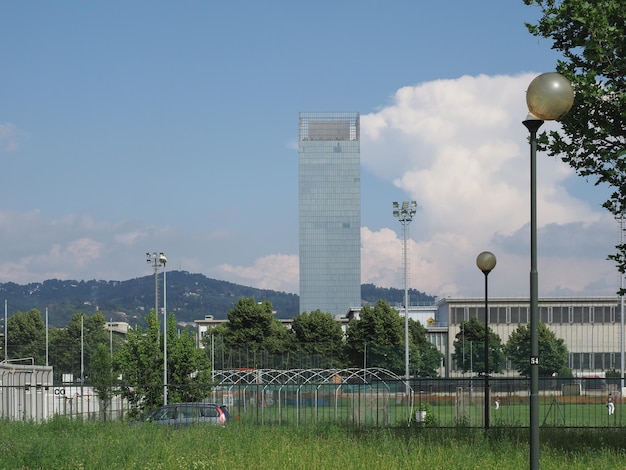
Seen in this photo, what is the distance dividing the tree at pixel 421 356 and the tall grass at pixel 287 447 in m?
61.1

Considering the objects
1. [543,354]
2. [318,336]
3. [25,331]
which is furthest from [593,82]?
[25,331]

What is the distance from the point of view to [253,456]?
18141 millimetres

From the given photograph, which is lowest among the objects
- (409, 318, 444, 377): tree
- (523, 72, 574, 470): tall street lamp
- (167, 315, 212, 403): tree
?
(409, 318, 444, 377): tree

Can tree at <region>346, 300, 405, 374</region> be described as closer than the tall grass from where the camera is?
No

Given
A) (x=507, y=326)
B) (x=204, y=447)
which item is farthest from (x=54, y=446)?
(x=507, y=326)

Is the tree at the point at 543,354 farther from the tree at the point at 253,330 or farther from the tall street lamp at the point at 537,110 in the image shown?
the tall street lamp at the point at 537,110

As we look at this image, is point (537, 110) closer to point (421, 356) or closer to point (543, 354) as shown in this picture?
point (543, 354)

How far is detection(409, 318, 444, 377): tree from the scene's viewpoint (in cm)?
8488

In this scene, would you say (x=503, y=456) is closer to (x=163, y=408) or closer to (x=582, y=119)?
(x=582, y=119)

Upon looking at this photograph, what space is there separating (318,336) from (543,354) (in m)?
23.6

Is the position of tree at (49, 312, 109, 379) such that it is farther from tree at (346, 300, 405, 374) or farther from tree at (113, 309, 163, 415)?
tree at (113, 309, 163, 415)

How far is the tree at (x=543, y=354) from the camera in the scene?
268ft

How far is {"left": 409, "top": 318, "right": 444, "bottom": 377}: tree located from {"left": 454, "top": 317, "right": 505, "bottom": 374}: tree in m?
2.80

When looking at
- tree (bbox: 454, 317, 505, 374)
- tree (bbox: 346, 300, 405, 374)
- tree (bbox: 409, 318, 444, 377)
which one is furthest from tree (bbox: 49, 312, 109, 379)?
tree (bbox: 454, 317, 505, 374)
